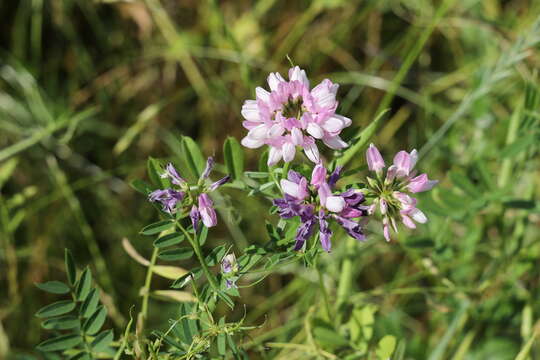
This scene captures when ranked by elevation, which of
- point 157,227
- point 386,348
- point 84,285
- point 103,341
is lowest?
point 386,348

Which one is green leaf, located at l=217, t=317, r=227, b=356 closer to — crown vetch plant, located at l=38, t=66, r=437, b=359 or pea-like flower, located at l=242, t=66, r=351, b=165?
crown vetch plant, located at l=38, t=66, r=437, b=359

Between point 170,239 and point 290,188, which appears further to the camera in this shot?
point 170,239

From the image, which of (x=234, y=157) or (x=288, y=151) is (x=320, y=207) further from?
(x=234, y=157)

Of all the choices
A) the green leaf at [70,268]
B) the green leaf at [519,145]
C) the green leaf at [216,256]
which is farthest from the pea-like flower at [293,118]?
the green leaf at [519,145]

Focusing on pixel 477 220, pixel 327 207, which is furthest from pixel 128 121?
pixel 327 207

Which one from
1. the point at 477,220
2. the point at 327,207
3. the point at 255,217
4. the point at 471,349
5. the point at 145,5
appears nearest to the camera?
the point at 327,207

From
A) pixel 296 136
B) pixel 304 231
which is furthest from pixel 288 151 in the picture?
pixel 304 231

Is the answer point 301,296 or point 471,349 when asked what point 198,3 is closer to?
point 301,296
